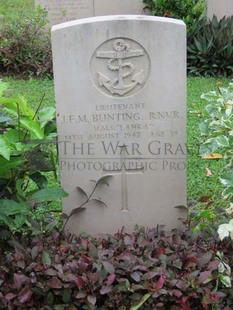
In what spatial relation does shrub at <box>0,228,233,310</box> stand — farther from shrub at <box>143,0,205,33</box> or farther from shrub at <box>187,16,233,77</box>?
shrub at <box>143,0,205,33</box>

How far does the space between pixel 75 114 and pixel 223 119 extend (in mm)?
843

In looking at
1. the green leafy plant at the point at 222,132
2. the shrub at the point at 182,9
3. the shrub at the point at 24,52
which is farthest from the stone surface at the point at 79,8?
the green leafy plant at the point at 222,132

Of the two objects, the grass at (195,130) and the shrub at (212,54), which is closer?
the grass at (195,130)

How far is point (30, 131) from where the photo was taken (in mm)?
3424

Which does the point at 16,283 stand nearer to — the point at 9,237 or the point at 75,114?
the point at 9,237

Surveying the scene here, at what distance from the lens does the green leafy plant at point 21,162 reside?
332 cm

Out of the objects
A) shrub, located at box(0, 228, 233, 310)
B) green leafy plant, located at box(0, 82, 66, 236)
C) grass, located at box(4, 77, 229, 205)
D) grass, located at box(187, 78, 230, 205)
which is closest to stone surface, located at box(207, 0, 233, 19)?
grass, located at box(4, 77, 229, 205)

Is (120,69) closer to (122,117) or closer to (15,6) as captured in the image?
(122,117)

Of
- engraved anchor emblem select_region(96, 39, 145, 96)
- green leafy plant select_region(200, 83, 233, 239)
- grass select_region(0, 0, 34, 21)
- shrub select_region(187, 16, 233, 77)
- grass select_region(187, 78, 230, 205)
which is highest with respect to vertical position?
engraved anchor emblem select_region(96, 39, 145, 96)

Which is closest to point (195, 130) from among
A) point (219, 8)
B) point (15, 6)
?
point (219, 8)

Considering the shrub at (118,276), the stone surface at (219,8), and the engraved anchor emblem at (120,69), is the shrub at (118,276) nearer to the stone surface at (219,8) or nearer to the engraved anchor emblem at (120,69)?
the engraved anchor emblem at (120,69)

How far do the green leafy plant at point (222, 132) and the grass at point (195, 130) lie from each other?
0.52ft

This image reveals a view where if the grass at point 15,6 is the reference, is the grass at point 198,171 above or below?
above

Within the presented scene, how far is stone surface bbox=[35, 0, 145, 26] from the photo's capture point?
33.8 ft
